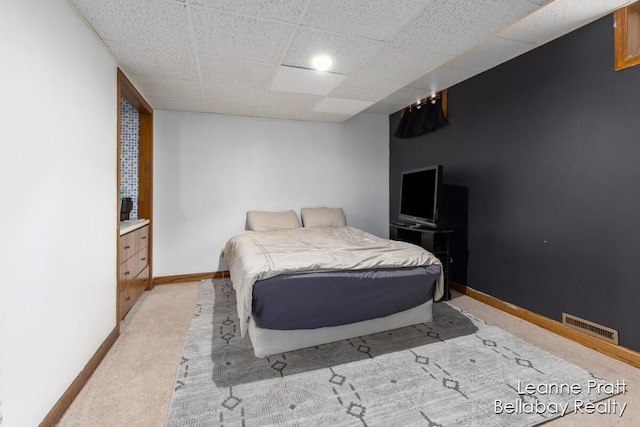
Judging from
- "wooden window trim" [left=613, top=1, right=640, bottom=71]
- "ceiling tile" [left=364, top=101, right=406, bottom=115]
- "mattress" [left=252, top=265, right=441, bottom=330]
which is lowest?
"mattress" [left=252, top=265, right=441, bottom=330]

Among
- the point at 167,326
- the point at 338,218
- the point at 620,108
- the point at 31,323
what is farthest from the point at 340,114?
the point at 31,323

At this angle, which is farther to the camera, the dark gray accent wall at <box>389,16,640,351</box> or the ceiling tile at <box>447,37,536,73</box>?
the ceiling tile at <box>447,37,536,73</box>

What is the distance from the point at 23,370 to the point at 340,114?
3.77m

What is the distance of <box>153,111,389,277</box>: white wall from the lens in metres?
3.80

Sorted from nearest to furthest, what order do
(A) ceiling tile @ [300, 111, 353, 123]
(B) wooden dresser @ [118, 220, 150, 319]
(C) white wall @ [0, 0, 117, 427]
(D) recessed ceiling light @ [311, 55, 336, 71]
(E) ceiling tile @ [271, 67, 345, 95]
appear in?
(C) white wall @ [0, 0, 117, 427], (D) recessed ceiling light @ [311, 55, 336, 71], (B) wooden dresser @ [118, 220, 150, 319], (E) ceiling tile @ [271, 67, 345, 95], (A) ceiling tile @ [300, 111, 353, 123]

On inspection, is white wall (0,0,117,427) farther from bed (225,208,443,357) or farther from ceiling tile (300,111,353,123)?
ceiling tile (300,111,353,123)

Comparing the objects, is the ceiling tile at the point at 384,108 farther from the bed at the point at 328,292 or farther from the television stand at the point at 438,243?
the bed at the point at 328,292

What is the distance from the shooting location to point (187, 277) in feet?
12.7

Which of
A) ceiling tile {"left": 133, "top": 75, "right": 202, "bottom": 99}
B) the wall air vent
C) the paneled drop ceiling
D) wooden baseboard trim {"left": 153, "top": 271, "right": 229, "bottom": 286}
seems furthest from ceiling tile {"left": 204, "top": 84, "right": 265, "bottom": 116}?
the wall air vent

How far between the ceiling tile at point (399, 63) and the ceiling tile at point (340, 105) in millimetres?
690

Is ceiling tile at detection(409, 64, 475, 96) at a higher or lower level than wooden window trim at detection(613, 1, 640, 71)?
higher

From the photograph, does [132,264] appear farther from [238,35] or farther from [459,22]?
[459,22]

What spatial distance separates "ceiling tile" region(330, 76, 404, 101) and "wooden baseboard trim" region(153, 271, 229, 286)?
2720 millimetres

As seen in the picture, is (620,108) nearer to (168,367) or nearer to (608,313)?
(608,313)
